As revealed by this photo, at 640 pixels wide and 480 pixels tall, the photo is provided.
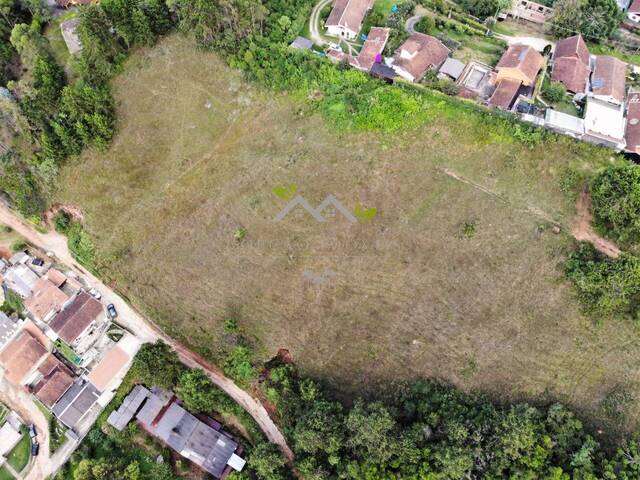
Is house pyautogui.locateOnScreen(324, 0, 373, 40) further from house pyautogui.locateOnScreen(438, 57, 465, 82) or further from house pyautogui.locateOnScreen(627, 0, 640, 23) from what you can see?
house pyautogui.locateOnScreen(627, 0, 640, 23)

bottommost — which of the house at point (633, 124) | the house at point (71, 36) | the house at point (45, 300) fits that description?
the house at point (45, 300)

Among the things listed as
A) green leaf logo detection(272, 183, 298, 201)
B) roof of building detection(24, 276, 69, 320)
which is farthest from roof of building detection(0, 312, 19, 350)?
green leaf logo detection(272, 183, 298, 201)

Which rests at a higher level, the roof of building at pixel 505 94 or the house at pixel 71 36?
the house at pixel 71 36

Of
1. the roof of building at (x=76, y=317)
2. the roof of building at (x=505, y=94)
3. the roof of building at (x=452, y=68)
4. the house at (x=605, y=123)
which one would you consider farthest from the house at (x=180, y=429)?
the house at (x=605, y=123)

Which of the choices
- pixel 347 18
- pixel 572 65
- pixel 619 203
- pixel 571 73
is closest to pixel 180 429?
pixel 619 203

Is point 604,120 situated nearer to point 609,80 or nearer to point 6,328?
point 609,80

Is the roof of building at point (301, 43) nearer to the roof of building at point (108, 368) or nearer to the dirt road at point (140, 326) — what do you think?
the dirt road at point (140, 326)

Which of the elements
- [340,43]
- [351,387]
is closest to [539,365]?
[351,387]
